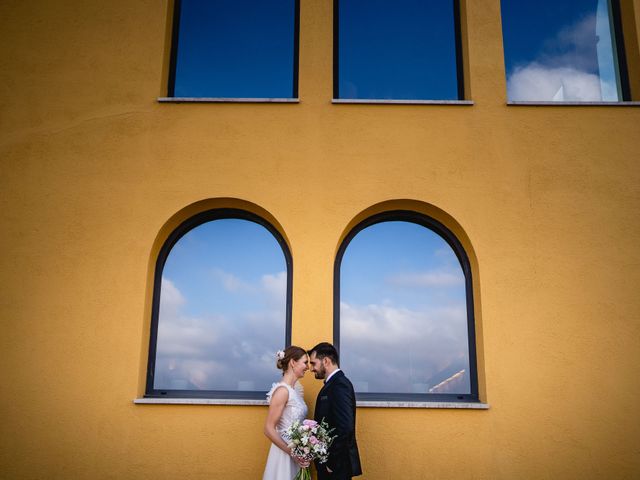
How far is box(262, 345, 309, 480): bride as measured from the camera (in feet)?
15.4

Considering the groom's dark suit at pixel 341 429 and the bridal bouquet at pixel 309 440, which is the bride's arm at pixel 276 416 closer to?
the bridal bouquet at pixel 309 440

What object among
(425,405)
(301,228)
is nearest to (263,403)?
(425,405)

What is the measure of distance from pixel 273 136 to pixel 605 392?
12.5 feet

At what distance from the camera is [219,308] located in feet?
19.2

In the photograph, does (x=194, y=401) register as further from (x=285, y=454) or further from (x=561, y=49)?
(x=561, y=49)

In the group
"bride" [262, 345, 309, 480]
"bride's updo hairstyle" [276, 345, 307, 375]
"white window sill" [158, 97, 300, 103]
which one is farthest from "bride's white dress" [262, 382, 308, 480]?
"white window sill" [158, 97, 300, 103]

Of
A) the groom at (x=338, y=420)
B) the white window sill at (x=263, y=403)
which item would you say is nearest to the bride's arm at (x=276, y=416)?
the groom at (x=338, y=420)

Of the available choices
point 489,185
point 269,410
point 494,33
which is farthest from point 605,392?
point 494,33

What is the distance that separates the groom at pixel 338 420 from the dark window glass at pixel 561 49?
3676mm

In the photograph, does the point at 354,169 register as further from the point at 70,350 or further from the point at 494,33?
the point at 70,350

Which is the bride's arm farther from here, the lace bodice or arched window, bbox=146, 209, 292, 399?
arched window, bbox=146, 209, 292, 399

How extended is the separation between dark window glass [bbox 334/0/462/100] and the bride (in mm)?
2888

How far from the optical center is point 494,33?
6066 mm

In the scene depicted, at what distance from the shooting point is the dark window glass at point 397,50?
20.9 ft
